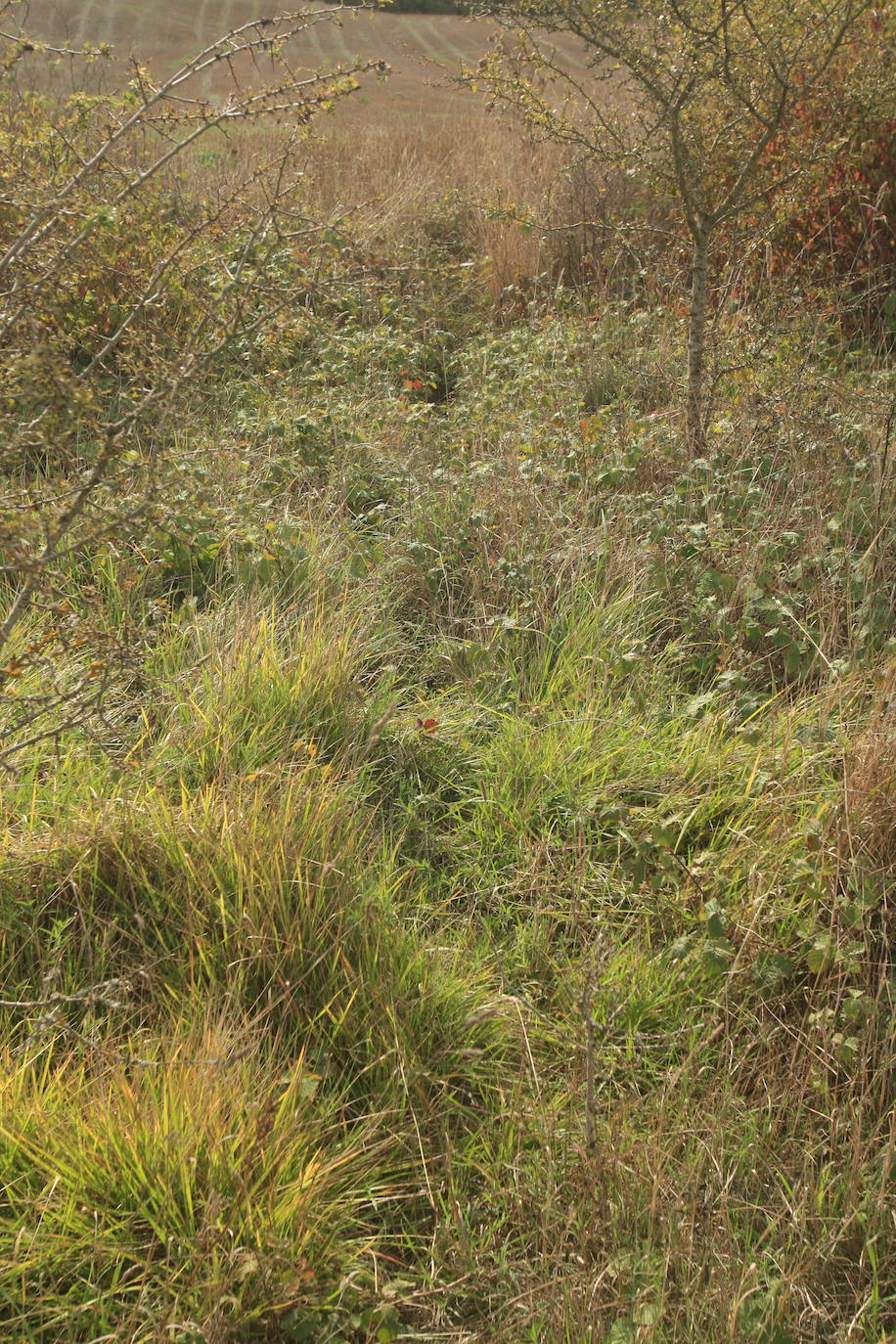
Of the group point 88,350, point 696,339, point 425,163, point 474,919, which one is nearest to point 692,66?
point 696,339

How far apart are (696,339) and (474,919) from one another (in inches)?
112

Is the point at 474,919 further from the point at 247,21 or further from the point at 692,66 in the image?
the point at 247,21

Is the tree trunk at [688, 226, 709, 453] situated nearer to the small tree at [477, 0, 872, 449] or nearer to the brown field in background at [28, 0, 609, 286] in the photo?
the small tree at [477, 0, 872, 449]

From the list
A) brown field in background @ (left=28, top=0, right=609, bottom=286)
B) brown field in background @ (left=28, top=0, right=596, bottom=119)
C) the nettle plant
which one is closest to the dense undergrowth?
the nettle plant

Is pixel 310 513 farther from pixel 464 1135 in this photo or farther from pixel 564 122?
pixel 464 1135

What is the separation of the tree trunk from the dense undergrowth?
125 millimetres

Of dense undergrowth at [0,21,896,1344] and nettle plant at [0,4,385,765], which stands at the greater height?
nettle plant at [0,4,385,765]

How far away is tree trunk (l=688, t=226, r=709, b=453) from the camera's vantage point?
4.39 meters

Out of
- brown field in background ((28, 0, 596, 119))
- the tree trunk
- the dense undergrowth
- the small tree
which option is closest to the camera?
the dense undergrowth

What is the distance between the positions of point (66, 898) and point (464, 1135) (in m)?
1.03

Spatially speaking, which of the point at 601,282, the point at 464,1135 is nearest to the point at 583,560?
the point at 464,1135

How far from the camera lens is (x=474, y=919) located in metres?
2.63

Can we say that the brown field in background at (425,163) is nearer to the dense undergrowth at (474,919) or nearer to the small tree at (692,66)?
the small tree at (692,66)

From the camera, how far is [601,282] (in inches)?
285
